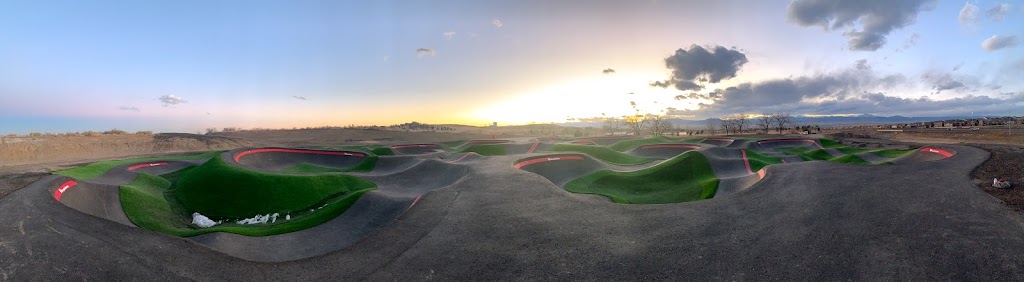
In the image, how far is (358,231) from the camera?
17297 millimetres

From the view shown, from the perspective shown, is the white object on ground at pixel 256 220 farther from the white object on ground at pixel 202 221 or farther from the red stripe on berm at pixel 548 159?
the red stripe on berm at pixel 548 159

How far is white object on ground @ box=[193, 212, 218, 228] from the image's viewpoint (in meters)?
20.2

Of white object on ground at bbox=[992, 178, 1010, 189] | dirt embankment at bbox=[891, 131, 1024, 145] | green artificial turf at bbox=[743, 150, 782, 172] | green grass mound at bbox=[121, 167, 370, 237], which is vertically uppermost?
dirt embankment at bbox=[891, 131, 1024, 145]

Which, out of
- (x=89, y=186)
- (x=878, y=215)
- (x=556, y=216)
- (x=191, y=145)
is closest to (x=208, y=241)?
(x=89, y=186)

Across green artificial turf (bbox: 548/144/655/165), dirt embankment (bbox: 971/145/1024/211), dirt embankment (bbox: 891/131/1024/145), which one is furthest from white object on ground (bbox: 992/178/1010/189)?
dirt embankment (bbox: 891/131/1024/145)

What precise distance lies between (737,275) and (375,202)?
52.0ft

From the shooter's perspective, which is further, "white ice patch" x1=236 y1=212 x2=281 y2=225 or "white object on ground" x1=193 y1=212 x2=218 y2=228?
"white ice patch" x1=236 y1=212 x2=281 y2=225

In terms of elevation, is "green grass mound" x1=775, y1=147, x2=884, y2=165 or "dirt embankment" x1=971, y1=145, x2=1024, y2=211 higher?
"dirt embankment" x1=971, y1=145, x2=1024, y2=211

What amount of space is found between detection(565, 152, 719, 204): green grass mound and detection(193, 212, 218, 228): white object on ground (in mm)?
19061

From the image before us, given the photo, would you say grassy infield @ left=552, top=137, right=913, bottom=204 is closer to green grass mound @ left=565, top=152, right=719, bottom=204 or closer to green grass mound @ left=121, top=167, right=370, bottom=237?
green grass mound @ left=565, top=152, right=719, bottom=204

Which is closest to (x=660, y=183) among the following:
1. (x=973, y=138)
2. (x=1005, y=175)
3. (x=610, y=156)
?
(x=610, y=156)

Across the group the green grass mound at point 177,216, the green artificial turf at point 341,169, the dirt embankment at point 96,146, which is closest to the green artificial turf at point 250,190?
the green grass mound at point 177,216

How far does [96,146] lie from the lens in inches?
1897

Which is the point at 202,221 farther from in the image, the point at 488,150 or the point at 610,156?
the point at 610,156
